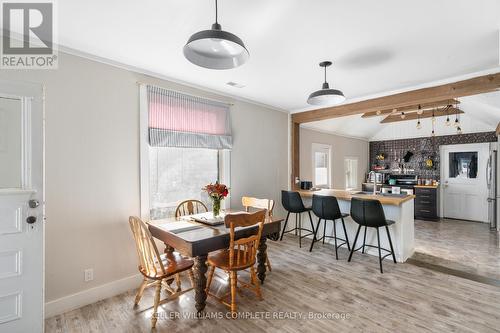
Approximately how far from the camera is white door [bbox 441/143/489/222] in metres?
6.03

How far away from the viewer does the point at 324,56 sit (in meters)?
2.61

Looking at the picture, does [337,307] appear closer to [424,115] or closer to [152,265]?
[152,265]

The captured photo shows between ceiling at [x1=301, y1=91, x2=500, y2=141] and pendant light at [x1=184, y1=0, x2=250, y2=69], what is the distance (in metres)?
3.90

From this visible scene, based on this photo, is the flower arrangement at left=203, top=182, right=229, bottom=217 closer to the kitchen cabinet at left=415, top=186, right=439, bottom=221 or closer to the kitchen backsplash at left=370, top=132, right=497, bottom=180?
the kitchen cabinet at left=415, top=186, right=439, bottom=221

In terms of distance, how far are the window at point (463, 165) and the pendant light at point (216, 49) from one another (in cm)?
725

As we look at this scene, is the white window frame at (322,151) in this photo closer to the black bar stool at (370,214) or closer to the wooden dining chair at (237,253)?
the black bar stool at (370,214)

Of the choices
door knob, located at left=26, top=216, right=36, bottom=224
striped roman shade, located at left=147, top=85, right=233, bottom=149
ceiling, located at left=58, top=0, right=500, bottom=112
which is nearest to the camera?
ceiling, located at left=58, top=0, right=500, bottom=112

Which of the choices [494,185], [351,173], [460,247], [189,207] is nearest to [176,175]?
[189,207]

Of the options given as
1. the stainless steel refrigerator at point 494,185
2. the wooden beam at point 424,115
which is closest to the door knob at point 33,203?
the stainless steel refrigerator at point 494,185

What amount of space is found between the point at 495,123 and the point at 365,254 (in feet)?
15.2

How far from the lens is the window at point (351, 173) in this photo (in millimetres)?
7184

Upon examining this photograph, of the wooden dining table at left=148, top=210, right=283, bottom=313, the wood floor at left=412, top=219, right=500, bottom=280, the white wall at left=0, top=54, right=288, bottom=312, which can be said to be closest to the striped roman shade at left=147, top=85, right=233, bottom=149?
the white wall at left=0, top=54, right=288, bottom=312

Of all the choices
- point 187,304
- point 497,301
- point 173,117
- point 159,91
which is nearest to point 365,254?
point 497,301

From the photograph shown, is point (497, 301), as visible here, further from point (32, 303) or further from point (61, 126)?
point (61, 126)
